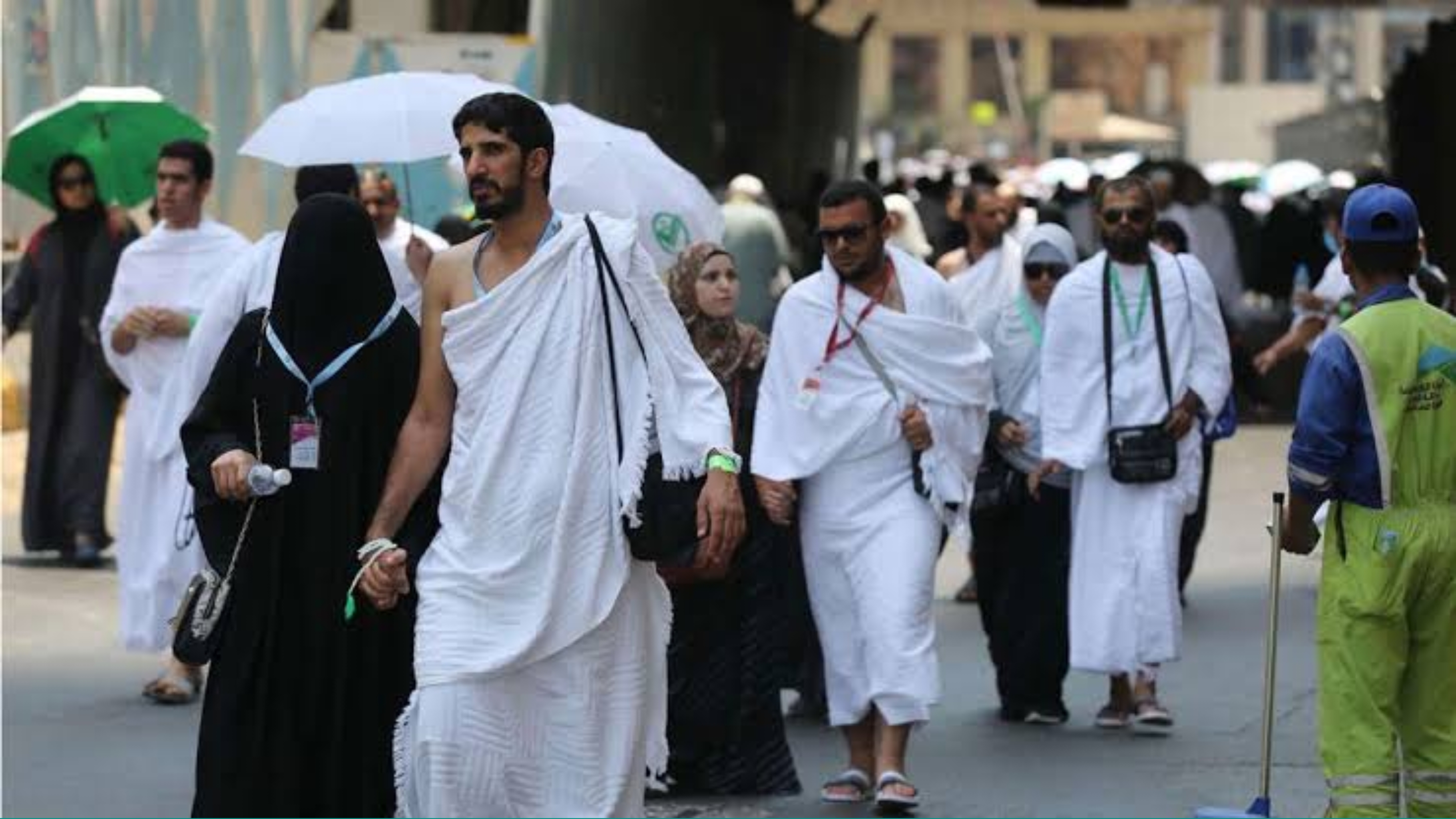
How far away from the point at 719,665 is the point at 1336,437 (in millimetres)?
2704

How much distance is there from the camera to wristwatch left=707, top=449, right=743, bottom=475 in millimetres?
7078

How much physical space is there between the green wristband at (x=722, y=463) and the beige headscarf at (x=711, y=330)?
282 cm

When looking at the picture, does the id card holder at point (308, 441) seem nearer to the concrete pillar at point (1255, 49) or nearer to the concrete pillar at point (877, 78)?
the concrete pillar at point (877, 78)

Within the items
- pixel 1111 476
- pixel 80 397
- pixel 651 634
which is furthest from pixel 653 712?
pixel 80 397

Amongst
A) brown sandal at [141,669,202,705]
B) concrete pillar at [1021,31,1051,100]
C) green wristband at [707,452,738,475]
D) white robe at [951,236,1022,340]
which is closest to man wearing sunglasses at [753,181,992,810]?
green wristband at [707,452,738,475]

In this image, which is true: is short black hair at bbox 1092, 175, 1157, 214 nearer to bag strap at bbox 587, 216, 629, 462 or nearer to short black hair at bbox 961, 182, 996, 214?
short black hair at bbox 961, 182, 996, 214

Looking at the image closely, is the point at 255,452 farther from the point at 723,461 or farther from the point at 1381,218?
the point at 1381,218

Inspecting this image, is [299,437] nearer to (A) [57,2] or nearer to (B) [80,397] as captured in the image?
(B) [80,397]

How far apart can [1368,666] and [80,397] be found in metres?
9.44

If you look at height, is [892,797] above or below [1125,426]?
below

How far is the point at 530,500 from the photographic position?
22.6 ft

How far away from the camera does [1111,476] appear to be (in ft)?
36.4

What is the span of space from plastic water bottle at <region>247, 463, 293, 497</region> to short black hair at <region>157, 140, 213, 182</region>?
15.4 ft

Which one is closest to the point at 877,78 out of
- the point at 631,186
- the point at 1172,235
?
the point at 1172,235
